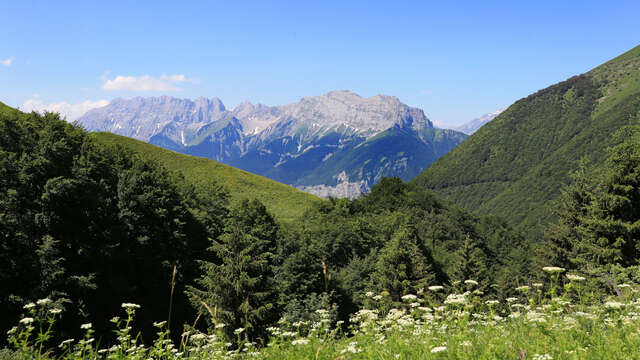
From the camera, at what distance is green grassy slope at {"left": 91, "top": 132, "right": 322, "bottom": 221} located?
105m

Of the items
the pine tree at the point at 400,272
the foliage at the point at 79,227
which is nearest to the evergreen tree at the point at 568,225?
the pine tree at the point at 400,272

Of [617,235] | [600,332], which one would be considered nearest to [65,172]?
[600,332]

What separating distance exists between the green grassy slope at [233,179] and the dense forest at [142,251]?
1721 inches

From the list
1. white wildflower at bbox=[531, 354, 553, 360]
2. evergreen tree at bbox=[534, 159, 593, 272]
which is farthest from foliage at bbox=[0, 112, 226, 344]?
evergreen tree at bbox=[534, 159, 593, 272]

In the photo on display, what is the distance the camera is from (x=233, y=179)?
11662cm

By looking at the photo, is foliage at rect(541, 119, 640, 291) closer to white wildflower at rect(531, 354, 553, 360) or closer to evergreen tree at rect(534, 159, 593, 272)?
evergreen tree at rect(534, 159, 593, 272)

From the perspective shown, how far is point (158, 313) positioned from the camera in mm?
34719

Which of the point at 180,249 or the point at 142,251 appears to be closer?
the point at 142,251

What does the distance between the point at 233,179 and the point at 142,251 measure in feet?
266

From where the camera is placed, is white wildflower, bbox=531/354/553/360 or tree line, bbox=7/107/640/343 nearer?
white wildflower, bbox=531/354/553/360

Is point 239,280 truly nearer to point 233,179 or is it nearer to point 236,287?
point 236,287

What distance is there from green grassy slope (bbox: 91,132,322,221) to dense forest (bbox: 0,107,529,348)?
143 feet

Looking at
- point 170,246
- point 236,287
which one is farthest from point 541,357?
point 170,246

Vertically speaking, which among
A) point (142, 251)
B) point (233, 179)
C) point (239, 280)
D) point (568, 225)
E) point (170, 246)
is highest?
point (233, 179)
